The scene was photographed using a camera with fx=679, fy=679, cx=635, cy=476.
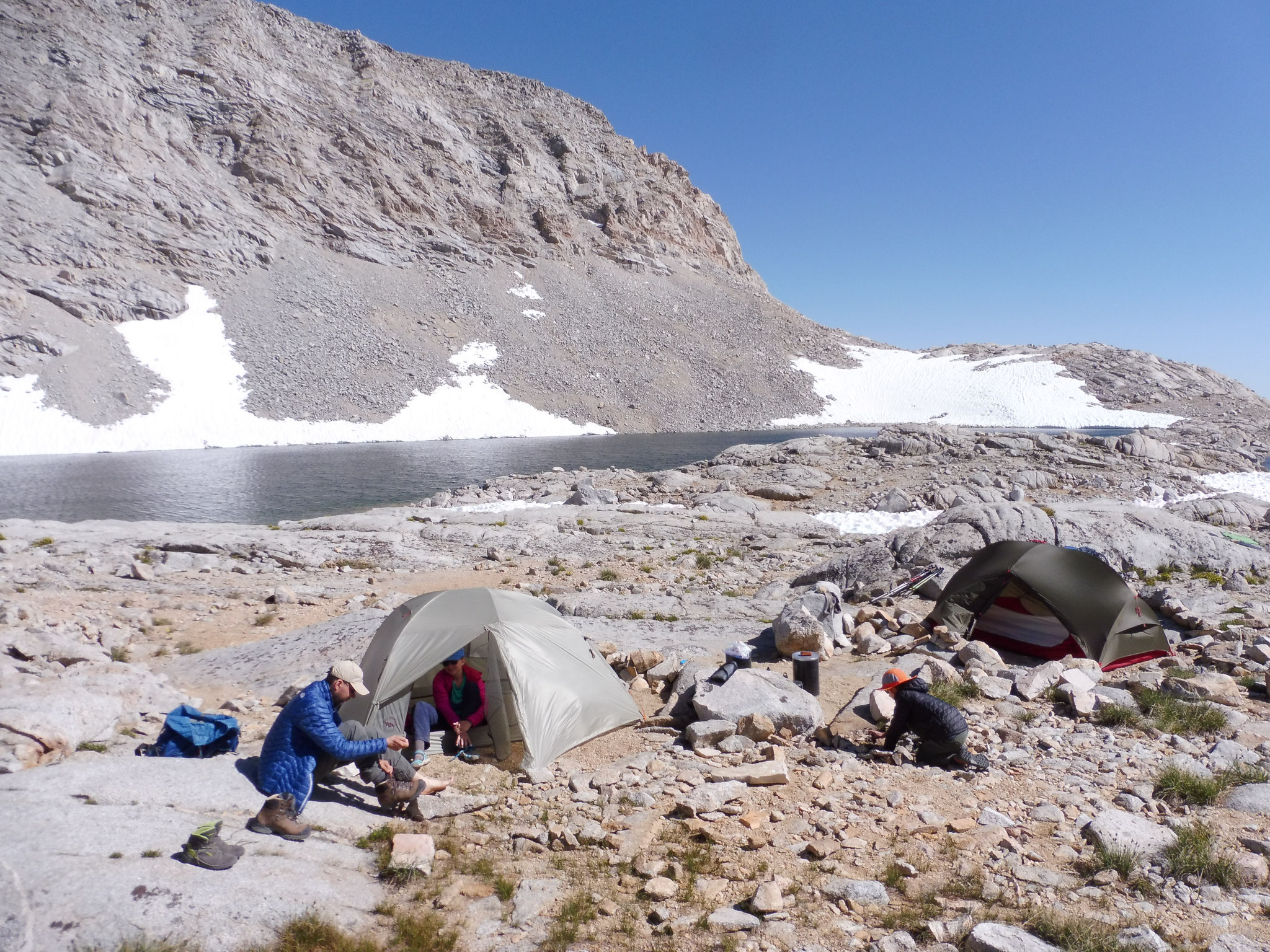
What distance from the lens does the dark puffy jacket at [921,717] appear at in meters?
6.52

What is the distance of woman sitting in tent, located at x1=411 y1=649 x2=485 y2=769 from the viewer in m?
7.47

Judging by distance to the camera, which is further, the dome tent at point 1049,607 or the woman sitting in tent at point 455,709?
the dome tent at point 1049,607

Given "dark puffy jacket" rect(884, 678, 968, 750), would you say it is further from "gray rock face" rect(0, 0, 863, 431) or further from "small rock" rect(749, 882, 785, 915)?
"gray rock face" rect(0, 0, 863, 431)

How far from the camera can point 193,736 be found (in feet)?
21.2


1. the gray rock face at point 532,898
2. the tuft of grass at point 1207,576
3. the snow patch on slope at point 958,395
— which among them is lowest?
the gray rock face at point 532,898

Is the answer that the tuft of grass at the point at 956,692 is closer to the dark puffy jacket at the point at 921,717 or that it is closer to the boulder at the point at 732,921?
the dark puffy jacket at the point at 921,717

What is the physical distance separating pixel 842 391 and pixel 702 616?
298 ft

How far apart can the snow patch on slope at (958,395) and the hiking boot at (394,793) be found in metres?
82.8

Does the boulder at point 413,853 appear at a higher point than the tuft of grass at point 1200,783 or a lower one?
lower

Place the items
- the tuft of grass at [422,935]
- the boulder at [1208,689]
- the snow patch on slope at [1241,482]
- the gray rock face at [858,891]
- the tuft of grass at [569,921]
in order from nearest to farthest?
1. the tuft of grass at [422,935]
2. the tuft of grass at [569,921]
3. the gray rock face at [858,891]
4. the boulder at [1208,689]
5. the snow patch on slope at [1241,482]

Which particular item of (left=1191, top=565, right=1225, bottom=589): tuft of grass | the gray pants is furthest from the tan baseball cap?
(left=1191, top=565, right=1225, bottom=589): tuft of grass

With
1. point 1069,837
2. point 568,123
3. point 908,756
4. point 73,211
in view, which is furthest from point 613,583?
A: point 568,123

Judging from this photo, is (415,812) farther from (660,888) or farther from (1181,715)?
(1181,715)

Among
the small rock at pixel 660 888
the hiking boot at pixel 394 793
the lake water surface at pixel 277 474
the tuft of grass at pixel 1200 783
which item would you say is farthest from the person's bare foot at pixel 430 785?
the lake water surface at pixel 277 474
